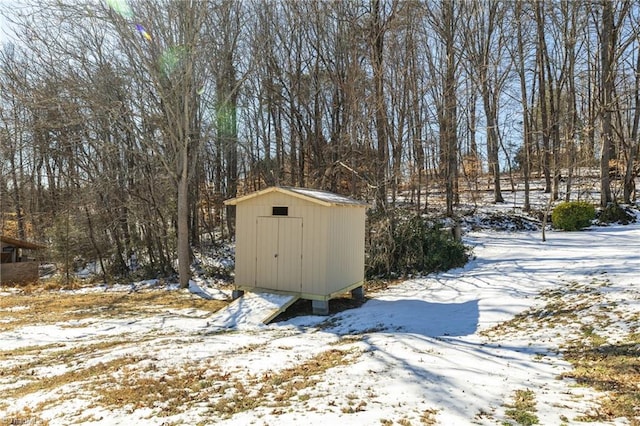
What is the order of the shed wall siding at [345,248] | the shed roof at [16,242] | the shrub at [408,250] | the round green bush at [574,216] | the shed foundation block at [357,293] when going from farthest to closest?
1. the shed roof at [16,242]
2. the round green bush at [574,216]
3. the shrub at [408,250]
4. the shed foundation block at [357,293]
5. the shed wall siding at [345,248]

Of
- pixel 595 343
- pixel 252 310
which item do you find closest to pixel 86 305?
pixel 252 310

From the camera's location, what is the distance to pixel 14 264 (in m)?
14.0

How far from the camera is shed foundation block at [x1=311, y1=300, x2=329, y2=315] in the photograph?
7645 millimetres

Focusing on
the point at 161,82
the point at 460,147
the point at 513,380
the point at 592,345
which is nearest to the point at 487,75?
the point at 460,147

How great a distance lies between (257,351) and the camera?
5.11 m

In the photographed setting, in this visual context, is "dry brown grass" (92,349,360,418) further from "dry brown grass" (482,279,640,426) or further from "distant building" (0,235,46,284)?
"distant building" (0,235,46,284)

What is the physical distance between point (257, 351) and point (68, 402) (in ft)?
7.06

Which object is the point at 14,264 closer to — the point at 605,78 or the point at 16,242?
the point at 16,242

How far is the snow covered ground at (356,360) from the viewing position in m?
3.07

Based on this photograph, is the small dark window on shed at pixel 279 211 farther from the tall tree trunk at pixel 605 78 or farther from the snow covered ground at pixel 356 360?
the tall tree trunk at pixel 605 78

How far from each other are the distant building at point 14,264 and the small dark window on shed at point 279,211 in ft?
37.1

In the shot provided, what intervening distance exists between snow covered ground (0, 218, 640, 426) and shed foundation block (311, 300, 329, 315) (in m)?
0.21

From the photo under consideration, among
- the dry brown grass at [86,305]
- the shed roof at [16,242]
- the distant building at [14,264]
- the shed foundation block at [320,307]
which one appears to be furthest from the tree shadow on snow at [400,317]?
the shed roof at [16,242]

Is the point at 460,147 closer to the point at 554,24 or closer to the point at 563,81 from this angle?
the point at 563,81
